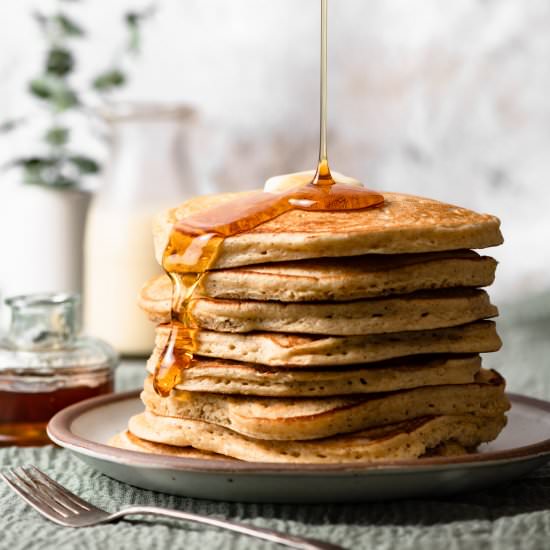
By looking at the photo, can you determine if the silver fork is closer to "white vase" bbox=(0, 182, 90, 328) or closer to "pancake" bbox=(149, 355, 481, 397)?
"pancake" bbox=(149, 355, 481, 397)

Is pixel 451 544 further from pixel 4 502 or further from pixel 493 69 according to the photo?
pixel 493 69

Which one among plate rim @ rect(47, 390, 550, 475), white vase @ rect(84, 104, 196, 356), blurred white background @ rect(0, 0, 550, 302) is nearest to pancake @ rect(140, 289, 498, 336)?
plate rim @ rect(47, 390, 550, 475)

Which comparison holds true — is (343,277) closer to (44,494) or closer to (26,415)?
(44,494)

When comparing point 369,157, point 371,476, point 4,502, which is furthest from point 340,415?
point 369,157

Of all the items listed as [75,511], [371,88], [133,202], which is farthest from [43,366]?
[371,88]

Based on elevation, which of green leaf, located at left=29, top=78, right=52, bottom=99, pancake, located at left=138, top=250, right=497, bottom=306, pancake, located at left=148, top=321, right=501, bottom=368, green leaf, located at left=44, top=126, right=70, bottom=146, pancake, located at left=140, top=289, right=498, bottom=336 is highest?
green leaf, located at left=29, top=78, right=52, bottom=99

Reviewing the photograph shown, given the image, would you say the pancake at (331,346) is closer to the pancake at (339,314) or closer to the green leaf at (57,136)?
the pancake at (339,314)
